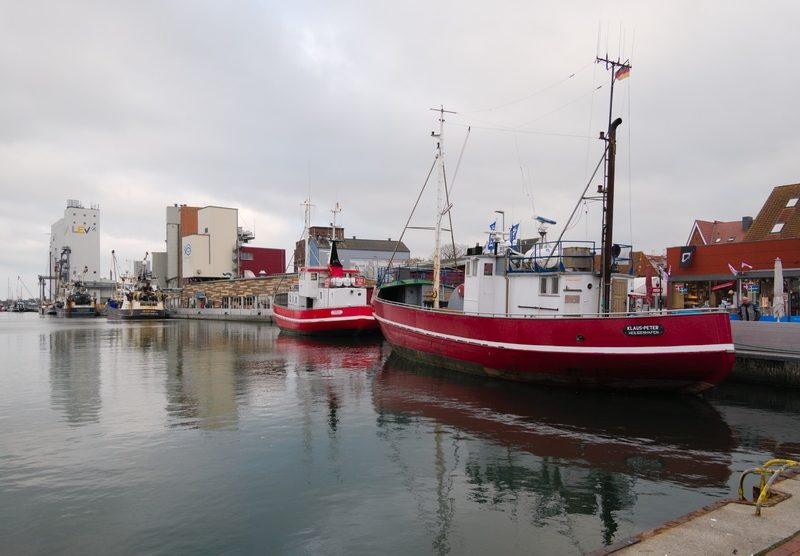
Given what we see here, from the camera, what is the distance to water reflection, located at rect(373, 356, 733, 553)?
857 centimetres

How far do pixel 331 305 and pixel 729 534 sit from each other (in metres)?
36.5

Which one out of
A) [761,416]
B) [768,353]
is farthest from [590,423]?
[768,353]

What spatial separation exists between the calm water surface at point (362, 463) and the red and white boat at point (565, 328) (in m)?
0.97

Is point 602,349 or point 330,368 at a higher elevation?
point 602,349

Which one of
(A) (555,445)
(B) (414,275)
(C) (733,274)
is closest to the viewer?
(A) (555,445)

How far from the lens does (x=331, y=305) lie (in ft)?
133

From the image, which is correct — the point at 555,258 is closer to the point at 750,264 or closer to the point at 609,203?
the point at 609,203

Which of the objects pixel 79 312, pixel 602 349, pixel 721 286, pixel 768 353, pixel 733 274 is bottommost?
pixel 79 312

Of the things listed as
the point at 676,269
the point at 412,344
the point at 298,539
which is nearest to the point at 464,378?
the point at 412,344

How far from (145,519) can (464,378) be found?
1446cm

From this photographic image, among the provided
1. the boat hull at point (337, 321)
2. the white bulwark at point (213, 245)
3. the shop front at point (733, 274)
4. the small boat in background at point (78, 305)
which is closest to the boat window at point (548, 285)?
the shop front at point (733, 274)

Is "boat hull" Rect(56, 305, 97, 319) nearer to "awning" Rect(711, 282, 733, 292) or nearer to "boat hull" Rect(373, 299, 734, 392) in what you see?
"boat hull" Rect(373, 299, 734, 392)

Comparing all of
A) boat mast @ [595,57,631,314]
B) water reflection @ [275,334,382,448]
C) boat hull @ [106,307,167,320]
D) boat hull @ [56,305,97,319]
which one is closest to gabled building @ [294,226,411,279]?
boat hull @ [106,307,167,320]

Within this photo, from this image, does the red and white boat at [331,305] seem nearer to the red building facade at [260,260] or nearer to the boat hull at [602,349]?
the boat hull at [602,349]
